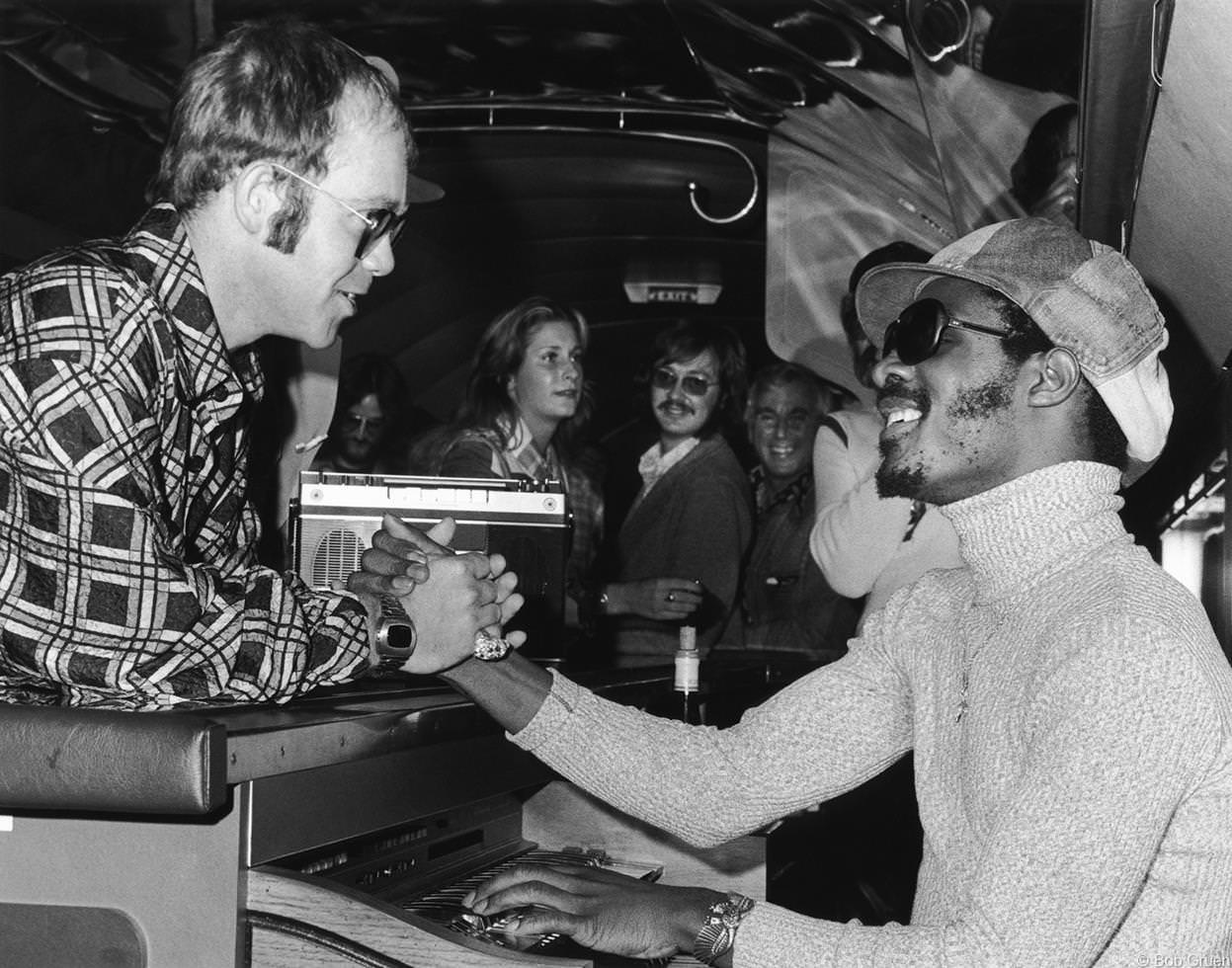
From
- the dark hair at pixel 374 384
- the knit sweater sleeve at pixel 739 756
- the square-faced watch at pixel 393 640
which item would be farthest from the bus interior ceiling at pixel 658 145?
the square-faced watch at pixel 393 640

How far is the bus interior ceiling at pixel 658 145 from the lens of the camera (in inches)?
138

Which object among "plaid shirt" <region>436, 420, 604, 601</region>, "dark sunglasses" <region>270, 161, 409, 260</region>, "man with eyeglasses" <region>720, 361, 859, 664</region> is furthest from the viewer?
"man with eyeglasses" <region>720, 361, 859, 664</region>

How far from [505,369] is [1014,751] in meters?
2.51

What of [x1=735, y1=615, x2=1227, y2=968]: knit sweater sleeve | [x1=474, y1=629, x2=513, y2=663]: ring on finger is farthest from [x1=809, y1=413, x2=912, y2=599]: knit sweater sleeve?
[x1=735, y1=615, x2=1227, y2=968]: knit sweater sleeve

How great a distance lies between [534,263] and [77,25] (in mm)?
2344

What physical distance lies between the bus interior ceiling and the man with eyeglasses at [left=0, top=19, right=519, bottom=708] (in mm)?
1410

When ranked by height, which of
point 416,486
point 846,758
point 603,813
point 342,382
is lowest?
point 603,813

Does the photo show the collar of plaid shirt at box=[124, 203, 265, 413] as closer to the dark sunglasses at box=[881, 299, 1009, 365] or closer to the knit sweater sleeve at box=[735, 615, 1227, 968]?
the dark sunglasses at box=[881, 299, 1009, 365]

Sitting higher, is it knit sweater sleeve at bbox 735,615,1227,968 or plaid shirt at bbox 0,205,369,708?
plaid shirt at bbox 0,205,369,708

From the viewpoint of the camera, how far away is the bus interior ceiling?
138 inches

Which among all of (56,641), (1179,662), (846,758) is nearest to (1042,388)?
(1179,662)

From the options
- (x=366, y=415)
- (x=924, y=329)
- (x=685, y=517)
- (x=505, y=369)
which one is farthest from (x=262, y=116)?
(x=366, y=415)

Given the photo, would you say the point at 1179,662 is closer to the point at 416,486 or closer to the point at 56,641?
the point at 56,641

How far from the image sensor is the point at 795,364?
558 cm
